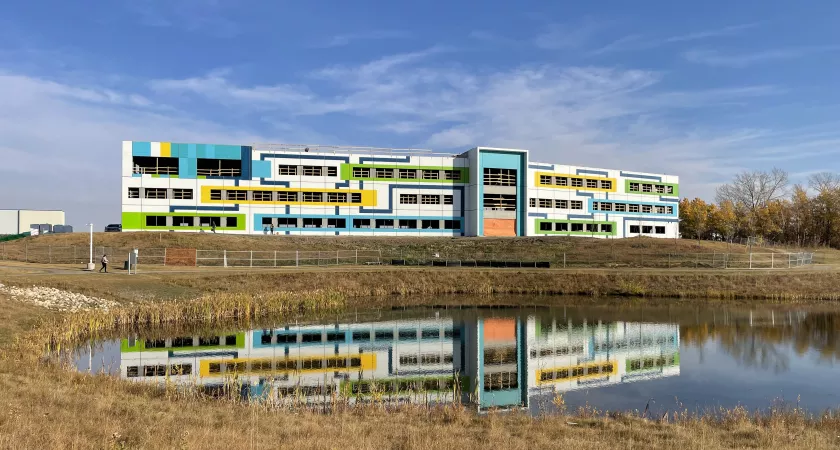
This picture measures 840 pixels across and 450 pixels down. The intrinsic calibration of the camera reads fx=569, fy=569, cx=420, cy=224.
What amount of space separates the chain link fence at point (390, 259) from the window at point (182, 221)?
1835cm

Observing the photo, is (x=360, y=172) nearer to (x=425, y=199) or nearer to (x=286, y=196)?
(x=425, y=199)

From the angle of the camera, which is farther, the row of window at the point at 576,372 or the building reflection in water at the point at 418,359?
the row of window at the point at 576,372

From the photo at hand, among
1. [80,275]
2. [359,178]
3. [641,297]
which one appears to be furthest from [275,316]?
[359,178]

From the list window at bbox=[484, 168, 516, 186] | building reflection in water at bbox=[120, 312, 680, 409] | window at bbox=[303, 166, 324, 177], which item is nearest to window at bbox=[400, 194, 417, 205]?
window at bbox=[484, 168, 516, 186]

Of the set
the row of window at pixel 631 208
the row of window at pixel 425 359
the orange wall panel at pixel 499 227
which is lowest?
the row of window at pixel 425 359

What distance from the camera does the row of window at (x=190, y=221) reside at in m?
78.0

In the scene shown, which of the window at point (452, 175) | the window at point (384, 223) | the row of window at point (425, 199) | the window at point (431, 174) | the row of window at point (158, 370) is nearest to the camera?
the row of window at point (158, 370)

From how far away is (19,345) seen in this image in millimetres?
21141

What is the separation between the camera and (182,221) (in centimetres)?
7875

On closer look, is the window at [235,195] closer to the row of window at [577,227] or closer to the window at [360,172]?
the window at [360,172]

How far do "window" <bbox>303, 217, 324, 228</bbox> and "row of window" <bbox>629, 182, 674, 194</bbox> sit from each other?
56.0m

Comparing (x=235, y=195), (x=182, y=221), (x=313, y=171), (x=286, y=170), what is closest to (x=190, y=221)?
(x=182, y=221)

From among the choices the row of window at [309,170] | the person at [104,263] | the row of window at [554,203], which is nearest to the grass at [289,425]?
the person at [104,263]

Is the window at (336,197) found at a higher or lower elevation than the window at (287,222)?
higher
